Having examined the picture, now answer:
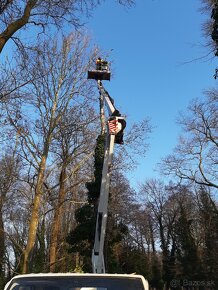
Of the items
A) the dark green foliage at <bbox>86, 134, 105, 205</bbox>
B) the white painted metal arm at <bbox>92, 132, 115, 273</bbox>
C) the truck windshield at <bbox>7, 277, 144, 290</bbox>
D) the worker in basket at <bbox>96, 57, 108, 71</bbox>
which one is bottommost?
the truck windshield at <bbox>7, 277, 144, 290</bbox>

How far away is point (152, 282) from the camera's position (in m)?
70.4

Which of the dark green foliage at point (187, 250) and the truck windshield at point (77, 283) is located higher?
the dark green foliage at point (187, 250)

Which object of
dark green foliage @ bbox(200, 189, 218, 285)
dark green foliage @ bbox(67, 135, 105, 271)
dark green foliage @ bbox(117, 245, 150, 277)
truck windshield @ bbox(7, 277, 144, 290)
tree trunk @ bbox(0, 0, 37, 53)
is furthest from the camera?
dark green foliage @ bbox(200, 189, 218, 285)

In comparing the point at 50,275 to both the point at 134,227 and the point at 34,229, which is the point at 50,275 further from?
the point at 134,227

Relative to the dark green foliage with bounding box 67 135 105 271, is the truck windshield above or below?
below

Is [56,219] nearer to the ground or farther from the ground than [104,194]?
farther from the ground

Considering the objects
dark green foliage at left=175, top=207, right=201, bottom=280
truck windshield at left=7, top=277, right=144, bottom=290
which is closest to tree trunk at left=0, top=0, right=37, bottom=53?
truck windshield at left=7, top=277, right=144, bottom=290

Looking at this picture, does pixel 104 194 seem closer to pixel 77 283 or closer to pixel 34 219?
pixel 77 283

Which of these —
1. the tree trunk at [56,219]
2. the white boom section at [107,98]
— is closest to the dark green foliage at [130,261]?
the tree trunk at [56,219]

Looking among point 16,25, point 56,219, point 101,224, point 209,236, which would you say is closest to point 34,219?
point 56,219

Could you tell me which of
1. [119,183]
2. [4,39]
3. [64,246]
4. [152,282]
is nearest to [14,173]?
[64,246]

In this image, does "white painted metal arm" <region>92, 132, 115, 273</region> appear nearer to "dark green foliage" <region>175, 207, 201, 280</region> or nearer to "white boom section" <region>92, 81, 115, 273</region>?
"white boom section" <region>92, 81, 115, 273</region>

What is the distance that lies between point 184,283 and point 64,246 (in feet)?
106

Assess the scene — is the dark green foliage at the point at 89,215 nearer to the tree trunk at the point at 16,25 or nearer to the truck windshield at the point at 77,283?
the tree trunk at the point at 16,25
